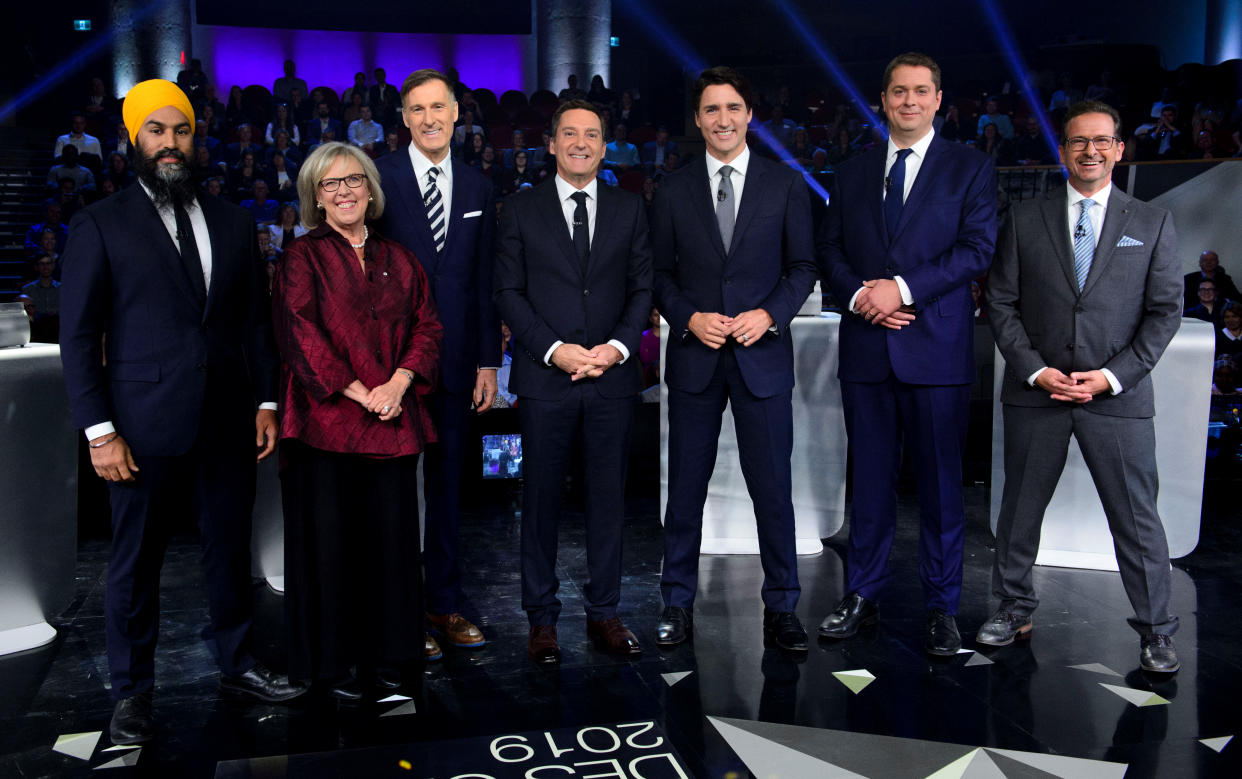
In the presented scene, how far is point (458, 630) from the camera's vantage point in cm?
298

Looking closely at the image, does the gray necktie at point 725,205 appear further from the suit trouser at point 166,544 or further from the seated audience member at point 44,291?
the seated audience member at point 44,291

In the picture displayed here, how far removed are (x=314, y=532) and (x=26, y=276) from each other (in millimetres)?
7159

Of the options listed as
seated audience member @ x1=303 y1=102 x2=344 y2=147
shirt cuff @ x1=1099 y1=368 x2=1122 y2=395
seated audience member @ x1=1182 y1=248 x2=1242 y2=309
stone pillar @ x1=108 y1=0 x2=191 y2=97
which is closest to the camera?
shirt cuff @ x1=1099 y1=368 x2=1122 y2=395

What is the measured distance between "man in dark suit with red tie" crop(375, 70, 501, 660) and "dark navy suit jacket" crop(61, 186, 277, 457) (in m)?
0.54

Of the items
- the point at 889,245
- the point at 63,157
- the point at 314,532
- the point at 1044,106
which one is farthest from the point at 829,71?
the point at 314,532

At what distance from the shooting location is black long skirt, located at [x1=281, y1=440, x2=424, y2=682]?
98.5 inches

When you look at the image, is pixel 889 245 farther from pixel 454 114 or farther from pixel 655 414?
pixel 655 414

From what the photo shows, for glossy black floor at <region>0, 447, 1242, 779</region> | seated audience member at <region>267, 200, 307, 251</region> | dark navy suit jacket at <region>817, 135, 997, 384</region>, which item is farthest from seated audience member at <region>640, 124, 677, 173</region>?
dark navy suit jacket at <region>817, 135, 997, 384</region>

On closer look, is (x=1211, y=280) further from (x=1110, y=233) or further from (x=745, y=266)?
(x=745, y=266)

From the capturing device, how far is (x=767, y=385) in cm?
286

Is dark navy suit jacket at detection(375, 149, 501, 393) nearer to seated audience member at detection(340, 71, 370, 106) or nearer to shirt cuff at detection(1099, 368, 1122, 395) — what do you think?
shirt cuff at detection(1099, 368, 1122, 395)

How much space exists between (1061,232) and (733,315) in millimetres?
958

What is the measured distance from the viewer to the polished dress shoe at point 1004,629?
296 cm

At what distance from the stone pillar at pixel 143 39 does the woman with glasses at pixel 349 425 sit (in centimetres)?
1185
